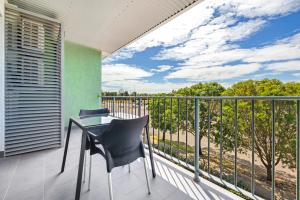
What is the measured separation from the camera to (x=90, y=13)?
129 inches

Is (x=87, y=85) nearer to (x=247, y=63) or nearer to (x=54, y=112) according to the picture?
(x=54, y=112)

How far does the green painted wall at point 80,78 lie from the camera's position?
16.5 feet

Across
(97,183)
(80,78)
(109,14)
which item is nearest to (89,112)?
(97,183)

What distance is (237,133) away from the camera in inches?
77.0

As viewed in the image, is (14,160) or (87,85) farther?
(87,85)

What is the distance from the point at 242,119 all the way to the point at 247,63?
12.4 metres

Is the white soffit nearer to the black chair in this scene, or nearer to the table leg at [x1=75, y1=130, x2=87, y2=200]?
the black chair

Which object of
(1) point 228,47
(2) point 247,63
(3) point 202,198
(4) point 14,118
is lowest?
(3) point 202,198

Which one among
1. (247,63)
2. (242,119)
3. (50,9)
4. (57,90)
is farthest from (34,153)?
(247,63)

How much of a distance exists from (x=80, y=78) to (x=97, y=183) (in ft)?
13.3

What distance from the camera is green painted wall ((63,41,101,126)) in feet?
16.5

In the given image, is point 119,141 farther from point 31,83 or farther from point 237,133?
point 31,83

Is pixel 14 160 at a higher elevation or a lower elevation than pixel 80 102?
lower

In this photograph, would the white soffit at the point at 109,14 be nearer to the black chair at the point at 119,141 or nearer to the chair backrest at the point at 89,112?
the chair backrest at the point at 89,112
